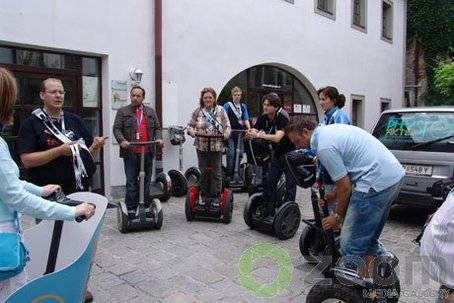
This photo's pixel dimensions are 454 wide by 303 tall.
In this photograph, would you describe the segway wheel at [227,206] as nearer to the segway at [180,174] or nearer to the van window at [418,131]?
the segway at [180,174]

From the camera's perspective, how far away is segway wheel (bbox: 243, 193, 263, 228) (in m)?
5.23

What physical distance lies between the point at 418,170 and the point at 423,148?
299mm

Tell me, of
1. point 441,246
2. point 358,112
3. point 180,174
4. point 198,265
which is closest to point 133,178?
point 198,265

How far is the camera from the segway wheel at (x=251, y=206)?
5.23m

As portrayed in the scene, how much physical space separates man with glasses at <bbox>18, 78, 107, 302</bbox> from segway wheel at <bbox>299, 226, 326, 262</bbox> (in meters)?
2.01

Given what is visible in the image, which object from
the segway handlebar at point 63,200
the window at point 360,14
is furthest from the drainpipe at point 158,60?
the window at point 360,14

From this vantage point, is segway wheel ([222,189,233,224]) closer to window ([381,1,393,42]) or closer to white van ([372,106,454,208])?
white van ([372,106,454,208])

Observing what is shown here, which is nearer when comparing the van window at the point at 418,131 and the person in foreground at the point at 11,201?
the person in foreground at the point at 11,201

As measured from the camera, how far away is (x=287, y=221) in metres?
4.95

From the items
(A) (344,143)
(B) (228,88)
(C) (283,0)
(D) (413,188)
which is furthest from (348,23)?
(A) (344,143)

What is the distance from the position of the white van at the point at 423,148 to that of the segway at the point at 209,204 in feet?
7.72

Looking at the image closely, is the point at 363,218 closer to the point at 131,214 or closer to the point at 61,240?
the point at 61,240

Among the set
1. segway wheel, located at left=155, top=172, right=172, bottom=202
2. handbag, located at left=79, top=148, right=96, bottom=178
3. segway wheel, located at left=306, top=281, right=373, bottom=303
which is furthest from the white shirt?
segway wheel, located at left=155, top=172, right=172, bottom=202

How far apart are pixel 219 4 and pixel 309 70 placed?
3963 mm
